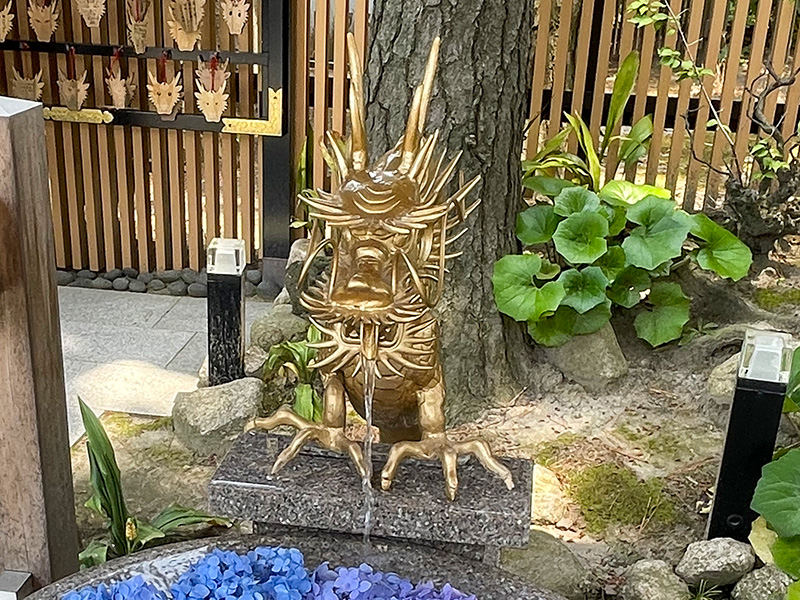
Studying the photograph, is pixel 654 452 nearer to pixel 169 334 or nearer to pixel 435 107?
pixel 435 107

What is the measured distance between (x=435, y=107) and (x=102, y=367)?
1.91m

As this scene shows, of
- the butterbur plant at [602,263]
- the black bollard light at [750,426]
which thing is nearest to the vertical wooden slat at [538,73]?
the butterbur plant at [602,263]

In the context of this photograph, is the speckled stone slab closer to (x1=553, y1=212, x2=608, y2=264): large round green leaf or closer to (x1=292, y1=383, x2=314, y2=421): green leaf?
(x1=292, y1=383, x2=314, y2=421): green leaf

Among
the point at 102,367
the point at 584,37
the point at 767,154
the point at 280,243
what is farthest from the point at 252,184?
the point at 767,154

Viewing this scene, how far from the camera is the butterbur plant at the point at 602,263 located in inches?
135

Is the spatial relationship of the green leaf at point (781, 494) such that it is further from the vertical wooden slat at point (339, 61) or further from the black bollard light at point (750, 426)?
the vertical wooden slat at point (339, 61)

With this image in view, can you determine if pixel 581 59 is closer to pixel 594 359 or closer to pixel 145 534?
pixel 594 359

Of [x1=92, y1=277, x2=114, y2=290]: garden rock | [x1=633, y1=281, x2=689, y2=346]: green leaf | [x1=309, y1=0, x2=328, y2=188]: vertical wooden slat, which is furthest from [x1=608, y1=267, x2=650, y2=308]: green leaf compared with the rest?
[x1=92, y1=277, x2=114, y2=290]: garden rock

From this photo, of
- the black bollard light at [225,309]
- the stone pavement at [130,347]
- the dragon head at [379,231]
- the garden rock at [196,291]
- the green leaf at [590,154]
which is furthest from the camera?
the garden rock at [196,291]

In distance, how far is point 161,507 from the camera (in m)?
3.02

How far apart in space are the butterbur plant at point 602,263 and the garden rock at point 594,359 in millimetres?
67

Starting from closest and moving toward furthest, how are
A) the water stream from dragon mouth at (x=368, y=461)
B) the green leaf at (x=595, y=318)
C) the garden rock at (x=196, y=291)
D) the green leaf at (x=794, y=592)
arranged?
1. the water stream from dragon mouth at (x=368, y=461)
2. the green leaf at (x=794, y=592)
3. the green leaf at (x=595, y=318)
4. the garden rock at (x=196, y=291)

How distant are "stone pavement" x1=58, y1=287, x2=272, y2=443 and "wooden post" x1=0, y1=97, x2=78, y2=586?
4.38ft

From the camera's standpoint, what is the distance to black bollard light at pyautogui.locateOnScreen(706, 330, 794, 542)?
2574 millimetres
